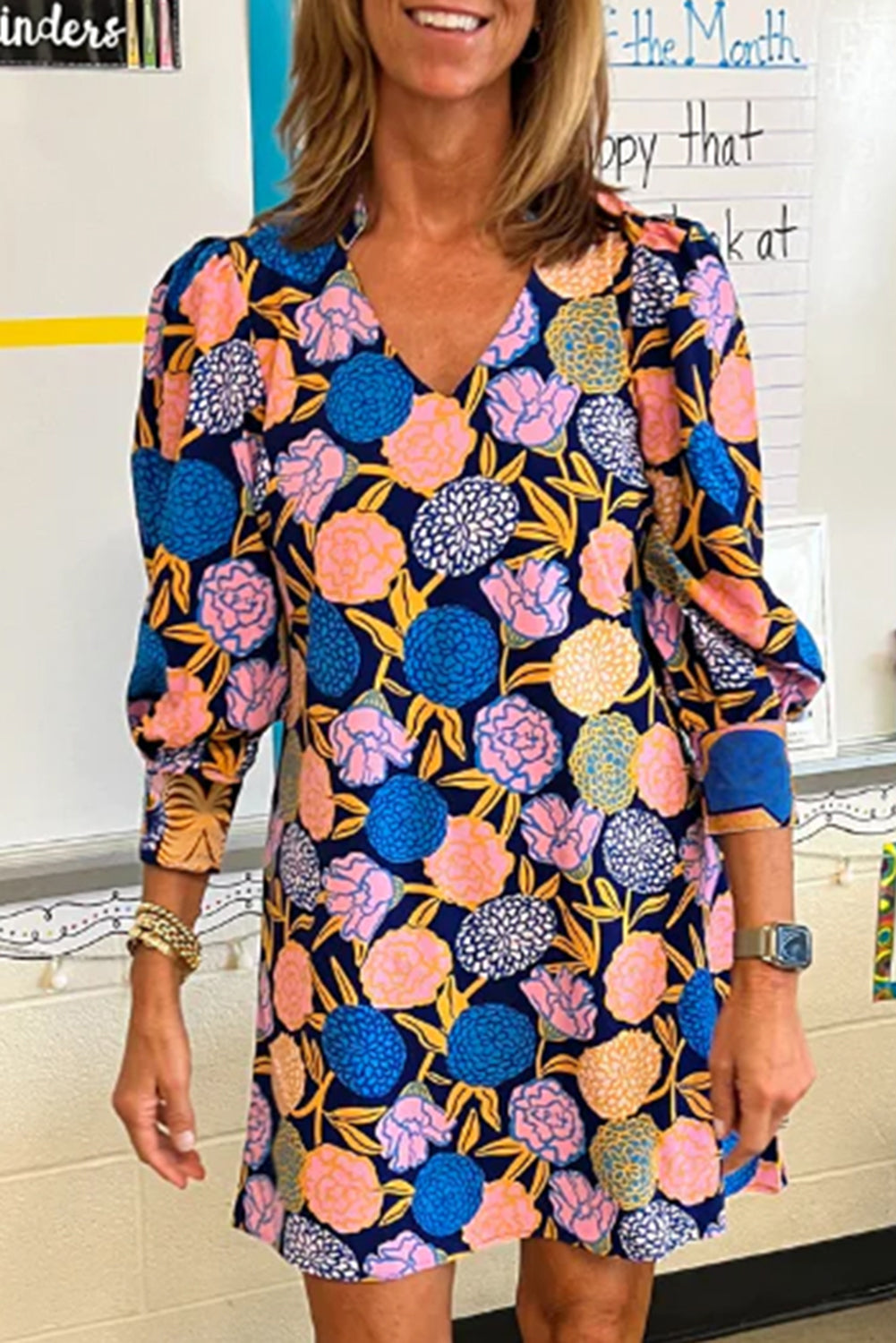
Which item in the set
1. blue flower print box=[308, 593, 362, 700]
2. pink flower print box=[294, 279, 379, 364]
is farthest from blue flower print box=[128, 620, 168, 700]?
pink flower print box=[294, 279, 379, 364]

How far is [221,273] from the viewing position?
1.23 metres

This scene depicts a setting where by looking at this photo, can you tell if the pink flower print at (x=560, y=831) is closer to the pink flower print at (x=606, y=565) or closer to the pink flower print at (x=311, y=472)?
the pink flower print at (x=606, y=565)

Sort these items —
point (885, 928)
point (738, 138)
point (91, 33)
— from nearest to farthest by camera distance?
point (91, 33) < point (738, 138) < point (885, 928)

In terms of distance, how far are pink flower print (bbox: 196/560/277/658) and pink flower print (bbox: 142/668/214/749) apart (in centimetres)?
3

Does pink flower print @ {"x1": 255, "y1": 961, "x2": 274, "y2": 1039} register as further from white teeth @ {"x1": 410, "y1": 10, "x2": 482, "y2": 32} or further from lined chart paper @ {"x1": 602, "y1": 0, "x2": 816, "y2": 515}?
lined chart paper @ {"x1": 602, "y1": 0, "x2": 816, "y2": 515}

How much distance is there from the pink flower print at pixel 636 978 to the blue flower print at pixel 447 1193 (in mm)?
145

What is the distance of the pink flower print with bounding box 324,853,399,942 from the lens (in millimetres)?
1202

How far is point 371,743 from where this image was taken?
1191mm

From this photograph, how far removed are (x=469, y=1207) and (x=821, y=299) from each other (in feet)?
3.55

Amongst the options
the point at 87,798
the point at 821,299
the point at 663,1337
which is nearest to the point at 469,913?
the point at 87,798

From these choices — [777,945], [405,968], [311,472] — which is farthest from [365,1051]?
[311,472]

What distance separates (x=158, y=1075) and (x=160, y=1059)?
1 cm

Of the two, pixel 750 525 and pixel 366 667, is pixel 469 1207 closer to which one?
pixel 366 667

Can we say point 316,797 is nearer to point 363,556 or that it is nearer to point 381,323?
point 363,556
